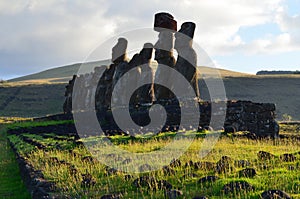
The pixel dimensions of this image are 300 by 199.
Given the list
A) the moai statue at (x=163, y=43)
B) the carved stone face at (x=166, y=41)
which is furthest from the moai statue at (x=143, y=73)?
the carved stone face at (x=166, y=41)

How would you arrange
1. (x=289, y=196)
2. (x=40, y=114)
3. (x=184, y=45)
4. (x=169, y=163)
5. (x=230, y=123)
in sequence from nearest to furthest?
(x=289, y=196) < (x=169, y=163) < (x=230, y=123) < (x=184, y=45) < (x=40, y=114)

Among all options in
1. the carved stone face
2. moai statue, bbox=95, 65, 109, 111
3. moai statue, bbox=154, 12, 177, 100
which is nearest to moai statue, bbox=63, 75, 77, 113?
moai statue, bbox=95, 65, 109, 111

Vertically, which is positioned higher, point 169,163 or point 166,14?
point 166,14

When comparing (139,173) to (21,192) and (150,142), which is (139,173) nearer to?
(21,192)

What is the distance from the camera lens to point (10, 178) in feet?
56.7

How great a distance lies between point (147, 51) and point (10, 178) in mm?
17234

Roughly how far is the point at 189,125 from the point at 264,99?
257 feet

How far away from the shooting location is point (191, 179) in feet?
37.0

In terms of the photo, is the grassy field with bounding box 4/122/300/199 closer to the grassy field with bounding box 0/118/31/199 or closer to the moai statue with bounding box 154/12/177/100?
the grassy field with bounding box 0/118/31/199

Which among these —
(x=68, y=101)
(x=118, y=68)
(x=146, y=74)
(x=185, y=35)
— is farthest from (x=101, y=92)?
(x=185, y=35)

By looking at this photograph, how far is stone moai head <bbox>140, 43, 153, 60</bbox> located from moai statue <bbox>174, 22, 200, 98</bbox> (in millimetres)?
1781

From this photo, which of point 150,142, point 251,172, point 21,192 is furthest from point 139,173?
point 150,142

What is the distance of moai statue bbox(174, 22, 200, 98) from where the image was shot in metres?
31.1

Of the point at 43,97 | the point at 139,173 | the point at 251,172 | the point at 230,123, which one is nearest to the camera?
the point at 251,172
